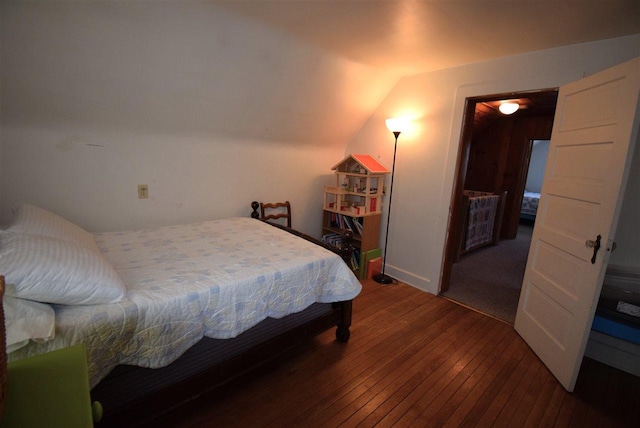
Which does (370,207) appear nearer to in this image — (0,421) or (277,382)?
(277,382)

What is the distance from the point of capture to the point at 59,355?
0.63 m

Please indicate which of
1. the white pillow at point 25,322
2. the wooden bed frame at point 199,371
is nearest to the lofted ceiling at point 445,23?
the white pillow at point 25,322

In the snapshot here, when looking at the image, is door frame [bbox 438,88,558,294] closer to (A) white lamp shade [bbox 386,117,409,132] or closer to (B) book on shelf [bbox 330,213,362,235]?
(A) white lamp shade [bbox 386,117,409,132]

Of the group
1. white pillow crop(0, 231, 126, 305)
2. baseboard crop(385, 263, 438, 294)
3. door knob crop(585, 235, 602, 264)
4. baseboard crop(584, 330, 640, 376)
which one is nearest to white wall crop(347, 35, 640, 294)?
baseboard crop(385, 263, 438, 294)

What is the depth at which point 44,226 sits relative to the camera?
4.94 feet

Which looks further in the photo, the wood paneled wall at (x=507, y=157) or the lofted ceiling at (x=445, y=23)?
the wood paneled wall at (x=507, y=157)

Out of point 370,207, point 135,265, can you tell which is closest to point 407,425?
point 135,265

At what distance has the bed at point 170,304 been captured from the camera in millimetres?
1103

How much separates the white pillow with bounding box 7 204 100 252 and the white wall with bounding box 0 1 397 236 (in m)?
0.57

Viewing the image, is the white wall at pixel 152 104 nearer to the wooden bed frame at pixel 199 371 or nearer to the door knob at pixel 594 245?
the wooden bed frame at pixel 199 371

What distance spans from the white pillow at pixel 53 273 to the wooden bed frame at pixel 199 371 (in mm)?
359

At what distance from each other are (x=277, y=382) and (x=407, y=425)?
2.58 feet

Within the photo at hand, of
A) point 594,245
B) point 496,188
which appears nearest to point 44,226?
point 594,245

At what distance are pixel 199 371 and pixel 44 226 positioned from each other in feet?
3.78
